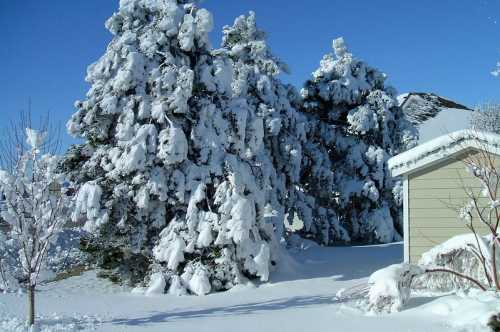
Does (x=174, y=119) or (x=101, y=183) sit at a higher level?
(x=174, y=119)

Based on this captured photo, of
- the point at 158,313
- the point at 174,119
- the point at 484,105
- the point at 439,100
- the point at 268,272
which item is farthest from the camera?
the point at 439,100

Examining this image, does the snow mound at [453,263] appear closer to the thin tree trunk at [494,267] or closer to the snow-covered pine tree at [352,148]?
the thin tree trunk at [494,267]

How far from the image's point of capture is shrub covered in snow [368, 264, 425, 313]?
25.0 ft

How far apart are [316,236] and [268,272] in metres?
7.60

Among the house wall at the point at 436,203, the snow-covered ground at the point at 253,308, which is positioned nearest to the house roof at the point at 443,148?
the house wall at the point at 436,203

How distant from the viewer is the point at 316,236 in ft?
60.8

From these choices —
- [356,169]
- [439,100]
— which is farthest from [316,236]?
[439,100]

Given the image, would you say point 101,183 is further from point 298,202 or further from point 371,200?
point 371,200

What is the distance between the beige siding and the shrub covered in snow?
182 cm

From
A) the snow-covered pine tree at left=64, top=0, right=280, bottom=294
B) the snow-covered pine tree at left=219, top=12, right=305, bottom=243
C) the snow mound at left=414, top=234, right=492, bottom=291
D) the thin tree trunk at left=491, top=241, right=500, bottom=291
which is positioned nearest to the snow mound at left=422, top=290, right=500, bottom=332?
the thin tree trunk at left=491, top=241, right=500, bottom=291

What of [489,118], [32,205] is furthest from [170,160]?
[489,118]

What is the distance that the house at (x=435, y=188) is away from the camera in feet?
30.7

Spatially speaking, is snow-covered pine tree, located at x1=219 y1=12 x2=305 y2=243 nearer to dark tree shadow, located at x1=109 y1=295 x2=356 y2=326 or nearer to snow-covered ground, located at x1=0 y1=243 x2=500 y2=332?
snow-covered ground, located at x1=0 y1=243 x2=500 y2=332

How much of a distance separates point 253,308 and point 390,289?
8.97 ft
